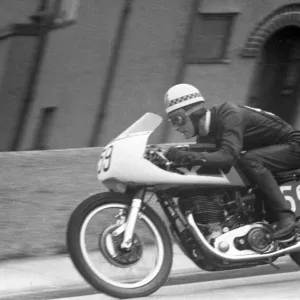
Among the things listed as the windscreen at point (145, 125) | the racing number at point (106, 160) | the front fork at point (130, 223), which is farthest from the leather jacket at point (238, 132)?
the racing number at point (106, 160)

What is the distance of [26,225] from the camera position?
7961 mm

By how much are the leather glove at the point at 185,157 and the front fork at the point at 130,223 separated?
1.00ft

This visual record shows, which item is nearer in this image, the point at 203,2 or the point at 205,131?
the point at 205,131

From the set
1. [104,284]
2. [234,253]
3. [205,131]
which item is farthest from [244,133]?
[104,284]

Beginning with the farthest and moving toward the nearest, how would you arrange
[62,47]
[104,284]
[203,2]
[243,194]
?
[203,2], [62,47], [243,194], [104,284]

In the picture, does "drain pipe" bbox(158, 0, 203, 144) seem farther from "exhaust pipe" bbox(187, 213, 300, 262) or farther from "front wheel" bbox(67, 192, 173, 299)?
"front wheel" bbox(67, 192, 173, 299)

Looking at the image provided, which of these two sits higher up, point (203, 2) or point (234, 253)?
point (203, 2)

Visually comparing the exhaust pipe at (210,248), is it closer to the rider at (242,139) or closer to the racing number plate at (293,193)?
the rider at (242,139)

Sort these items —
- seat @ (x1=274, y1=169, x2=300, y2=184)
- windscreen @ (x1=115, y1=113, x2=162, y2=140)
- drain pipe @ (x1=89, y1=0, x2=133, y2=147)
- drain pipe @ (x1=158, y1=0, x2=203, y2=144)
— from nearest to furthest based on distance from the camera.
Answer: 1. windscreen @ (x1=115, y1=113, x2=162, y2=140)
2. seat @ (x1=274, y1=169, x2=300, y2=184)
3. drain pipe @ (x1=89, y1=0, x2=133, y2=147)
4. drain pipe @ (x1=158, y1=0, x2=203, y2=144)

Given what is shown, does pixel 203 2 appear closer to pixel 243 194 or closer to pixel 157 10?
pixel 157 10

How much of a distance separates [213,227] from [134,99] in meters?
5.10

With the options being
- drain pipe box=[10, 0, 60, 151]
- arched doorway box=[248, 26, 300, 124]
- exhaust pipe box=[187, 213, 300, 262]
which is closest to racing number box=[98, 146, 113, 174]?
exhaust pipe box=[187, 213, 300, 262]

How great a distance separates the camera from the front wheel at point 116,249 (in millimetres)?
6336

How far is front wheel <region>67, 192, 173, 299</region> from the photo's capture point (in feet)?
20.8
